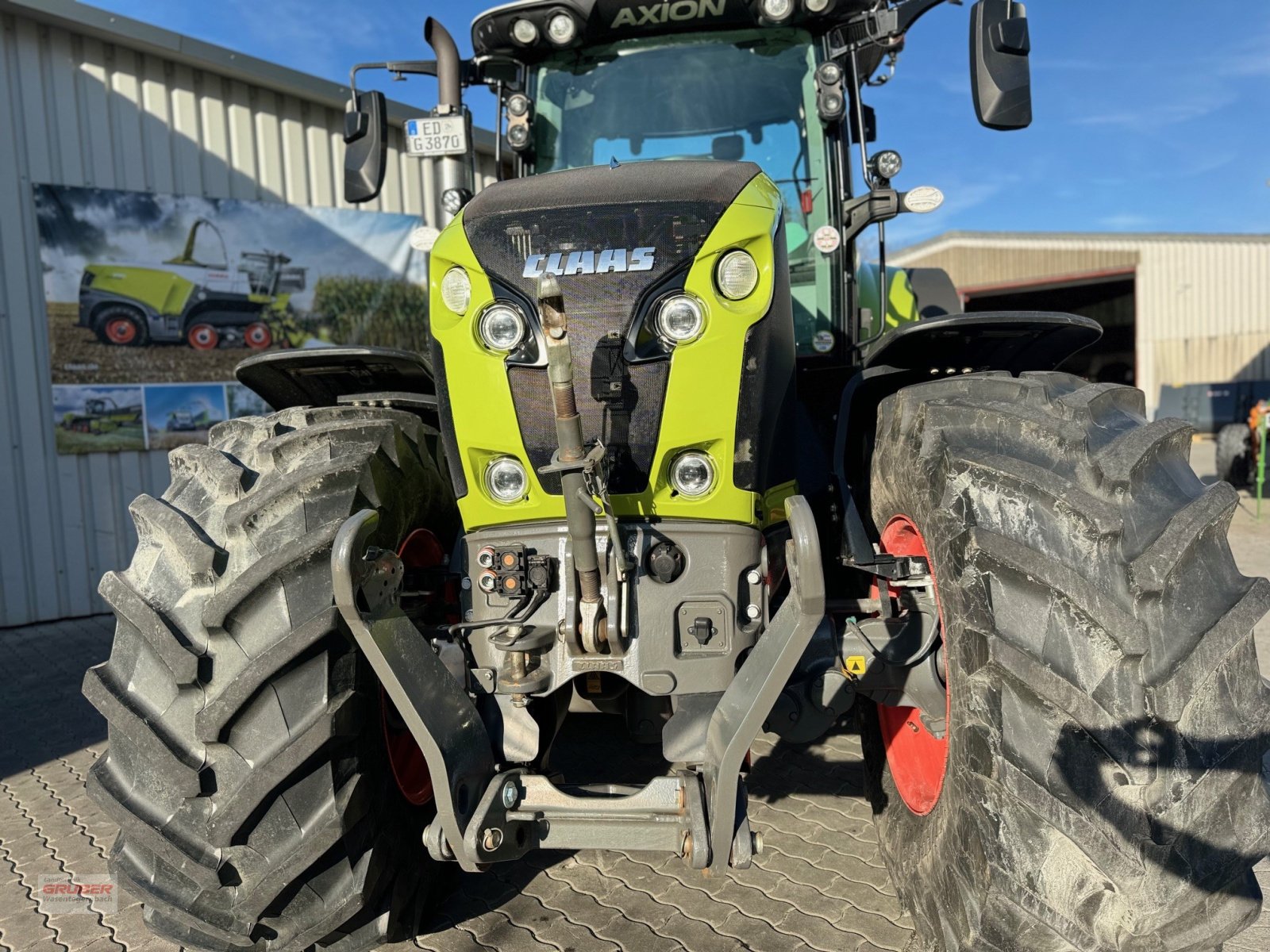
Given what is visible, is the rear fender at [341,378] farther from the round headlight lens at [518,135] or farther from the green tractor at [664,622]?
the round headlight lens at [518,135]

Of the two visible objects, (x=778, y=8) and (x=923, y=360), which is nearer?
(x=923, y=360)

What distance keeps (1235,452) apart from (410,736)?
1185 cm

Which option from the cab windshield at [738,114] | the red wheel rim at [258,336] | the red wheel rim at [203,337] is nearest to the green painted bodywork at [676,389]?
the cab windshield at [738,114]

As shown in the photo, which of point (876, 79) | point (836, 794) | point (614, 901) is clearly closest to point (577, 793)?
point (614, 901)

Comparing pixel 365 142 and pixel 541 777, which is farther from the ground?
pixel 365 142

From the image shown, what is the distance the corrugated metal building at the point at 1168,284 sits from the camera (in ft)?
81.9

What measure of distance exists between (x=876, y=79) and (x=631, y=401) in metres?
2.33

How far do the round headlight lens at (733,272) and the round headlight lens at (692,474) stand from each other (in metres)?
0.40

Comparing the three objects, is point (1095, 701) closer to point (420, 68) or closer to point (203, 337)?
point (420, 68)

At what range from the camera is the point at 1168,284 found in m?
25.1

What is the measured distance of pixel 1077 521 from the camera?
5.78 feet

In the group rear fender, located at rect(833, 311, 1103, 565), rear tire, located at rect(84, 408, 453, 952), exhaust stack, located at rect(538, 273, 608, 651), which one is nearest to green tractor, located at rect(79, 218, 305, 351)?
rear tire, located at rect(84, 408, 453, 952)

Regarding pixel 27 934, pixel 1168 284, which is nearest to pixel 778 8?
pixel 27 934

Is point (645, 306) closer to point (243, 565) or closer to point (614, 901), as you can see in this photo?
point (243, 565)
